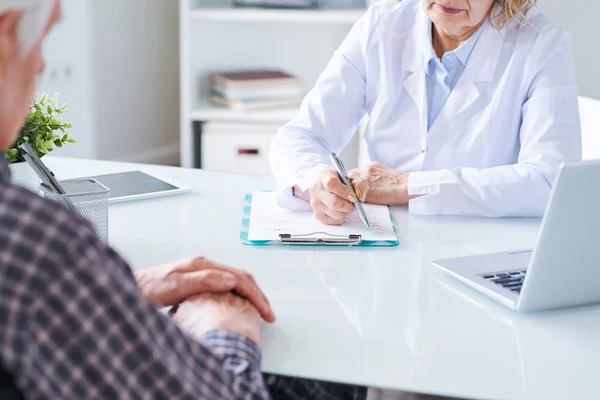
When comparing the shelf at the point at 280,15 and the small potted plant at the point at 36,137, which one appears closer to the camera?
the small potted plant at the point at 36,137

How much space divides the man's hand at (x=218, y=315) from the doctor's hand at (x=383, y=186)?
1.85 ft

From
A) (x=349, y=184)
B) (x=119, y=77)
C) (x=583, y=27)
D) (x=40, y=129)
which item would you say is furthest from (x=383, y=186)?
(x=119, y=77)

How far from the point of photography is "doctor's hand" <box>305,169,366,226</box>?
145cm

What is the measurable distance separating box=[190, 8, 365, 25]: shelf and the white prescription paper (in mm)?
1800

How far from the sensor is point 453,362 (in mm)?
974

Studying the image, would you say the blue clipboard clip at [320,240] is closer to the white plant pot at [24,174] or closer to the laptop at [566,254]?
the laptop at [566,254]

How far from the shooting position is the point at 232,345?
0.92 m

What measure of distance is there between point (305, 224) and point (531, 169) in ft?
1.63

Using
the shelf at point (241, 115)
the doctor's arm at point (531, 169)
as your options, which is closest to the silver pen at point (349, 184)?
the doctor's arm at point (531, 169)

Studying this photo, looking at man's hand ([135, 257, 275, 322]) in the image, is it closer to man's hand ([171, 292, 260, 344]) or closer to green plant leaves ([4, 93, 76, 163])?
man's hand ([171, 292, 260, 344])

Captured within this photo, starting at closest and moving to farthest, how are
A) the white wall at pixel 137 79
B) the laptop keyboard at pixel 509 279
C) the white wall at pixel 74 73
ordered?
the laptop keyboard at pixel 509 279
the white wall at pixel 74 73
the white wall at pixel 137 79

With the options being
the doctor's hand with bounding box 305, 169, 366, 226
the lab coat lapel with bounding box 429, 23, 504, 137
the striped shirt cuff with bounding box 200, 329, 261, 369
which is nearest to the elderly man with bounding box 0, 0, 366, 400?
A: the striped shirt cuff with bounding box 200, 329, 261, 369

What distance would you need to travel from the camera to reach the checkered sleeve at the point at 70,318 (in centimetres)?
62

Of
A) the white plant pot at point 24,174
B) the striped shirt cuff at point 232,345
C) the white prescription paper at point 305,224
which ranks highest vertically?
the white plant pot at point 24,174
